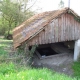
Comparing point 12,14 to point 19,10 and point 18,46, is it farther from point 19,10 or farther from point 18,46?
point 18,46

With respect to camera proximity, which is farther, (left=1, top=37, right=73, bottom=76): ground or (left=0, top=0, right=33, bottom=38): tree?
(left=0, top=0, right=33, bottom=38): tree

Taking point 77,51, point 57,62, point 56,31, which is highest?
point 56,31

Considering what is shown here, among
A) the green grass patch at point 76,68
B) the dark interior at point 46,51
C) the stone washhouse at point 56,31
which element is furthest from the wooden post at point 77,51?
the dark interior at point 46,51

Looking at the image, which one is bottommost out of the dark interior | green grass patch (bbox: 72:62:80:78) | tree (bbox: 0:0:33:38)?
green grass patch (bbox: 72:62:80:78)

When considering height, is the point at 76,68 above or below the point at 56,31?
below

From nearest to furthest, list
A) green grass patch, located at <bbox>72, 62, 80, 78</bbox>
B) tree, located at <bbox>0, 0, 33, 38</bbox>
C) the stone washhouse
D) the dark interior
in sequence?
green grass patch, located at <bbox>72, 62, 80, 78</bbox>, the stone washhouse, the dark interior, tree, located at <bbox>0, 0, 33, 38</bbox>

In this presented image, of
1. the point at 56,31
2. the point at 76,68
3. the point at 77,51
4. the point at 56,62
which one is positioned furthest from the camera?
the point at 77,51

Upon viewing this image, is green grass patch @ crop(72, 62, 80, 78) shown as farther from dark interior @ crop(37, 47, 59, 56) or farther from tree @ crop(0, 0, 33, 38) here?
tree @ crop(0, 0, 33, 38)

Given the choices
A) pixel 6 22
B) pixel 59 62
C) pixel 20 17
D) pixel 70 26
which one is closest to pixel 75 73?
pixel 59 62

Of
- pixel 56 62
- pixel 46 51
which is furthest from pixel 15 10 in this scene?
pixel 56 62

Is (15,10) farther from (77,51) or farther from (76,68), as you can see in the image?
(76,68)

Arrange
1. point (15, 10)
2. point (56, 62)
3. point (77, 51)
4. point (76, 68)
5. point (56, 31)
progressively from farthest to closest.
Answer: point (15, 10) < point (77, 51) < point (56, 62) < point (56, 31) < point (76, 68)

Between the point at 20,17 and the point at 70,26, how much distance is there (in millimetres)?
20904

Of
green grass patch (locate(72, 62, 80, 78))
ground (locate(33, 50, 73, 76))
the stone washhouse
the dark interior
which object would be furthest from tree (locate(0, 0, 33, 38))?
green grass patch (locate(72, 62, 80, 78))
